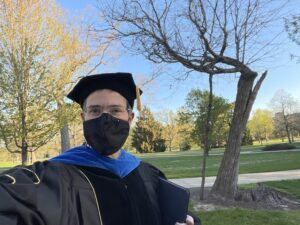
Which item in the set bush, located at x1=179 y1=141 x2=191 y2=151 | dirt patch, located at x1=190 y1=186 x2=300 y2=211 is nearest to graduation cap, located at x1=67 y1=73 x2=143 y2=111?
dirt patch, located at x1=190 y1=186 x2=300 y2=211

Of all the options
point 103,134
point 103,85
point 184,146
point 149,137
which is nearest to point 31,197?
point 103,134

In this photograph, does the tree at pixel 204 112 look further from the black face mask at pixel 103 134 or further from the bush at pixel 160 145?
the black face mask at pixel 103 134

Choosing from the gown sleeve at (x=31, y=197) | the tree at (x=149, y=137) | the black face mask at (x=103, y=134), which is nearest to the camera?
the gown sleeve at (x=31, y=197)

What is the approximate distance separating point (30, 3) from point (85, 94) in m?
9.97

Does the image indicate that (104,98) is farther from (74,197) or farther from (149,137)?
(149,137)

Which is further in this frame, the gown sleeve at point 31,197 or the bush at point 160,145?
the bush at point 160,145

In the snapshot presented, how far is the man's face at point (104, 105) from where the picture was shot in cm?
203

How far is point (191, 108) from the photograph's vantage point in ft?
138

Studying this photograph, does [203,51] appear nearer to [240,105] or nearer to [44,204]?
[240,105]

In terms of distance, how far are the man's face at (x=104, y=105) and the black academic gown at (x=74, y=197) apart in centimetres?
33

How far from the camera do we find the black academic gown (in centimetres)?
137

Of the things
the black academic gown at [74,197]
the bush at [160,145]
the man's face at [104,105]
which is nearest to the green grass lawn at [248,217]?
the black academic gown at [74,197]

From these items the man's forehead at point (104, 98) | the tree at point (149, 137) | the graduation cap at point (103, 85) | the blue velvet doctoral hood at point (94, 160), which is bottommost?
the blue velvet doctoral hood at point (94, 160)

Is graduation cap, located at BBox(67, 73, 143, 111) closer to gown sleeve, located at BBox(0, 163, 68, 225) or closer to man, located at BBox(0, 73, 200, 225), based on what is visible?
man, located at BBox(0, 73, 200, 225)
